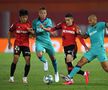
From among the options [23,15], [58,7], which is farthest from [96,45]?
[58,7]

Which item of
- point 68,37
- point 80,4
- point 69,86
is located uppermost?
point 80,4

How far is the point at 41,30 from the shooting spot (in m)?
16.6

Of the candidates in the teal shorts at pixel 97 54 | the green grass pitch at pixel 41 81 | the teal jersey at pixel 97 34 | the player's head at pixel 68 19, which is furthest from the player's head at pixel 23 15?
the teal shorts at pixel 97 54

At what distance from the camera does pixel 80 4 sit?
44.1 m

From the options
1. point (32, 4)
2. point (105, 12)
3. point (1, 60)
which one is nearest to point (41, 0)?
point (32, 4)

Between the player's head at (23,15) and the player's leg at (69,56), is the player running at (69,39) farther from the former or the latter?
the player's head at (23,15)

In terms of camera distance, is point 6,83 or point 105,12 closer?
point 6,83

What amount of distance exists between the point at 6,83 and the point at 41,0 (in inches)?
1123

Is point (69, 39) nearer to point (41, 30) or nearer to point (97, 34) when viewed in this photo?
point (41, 30)

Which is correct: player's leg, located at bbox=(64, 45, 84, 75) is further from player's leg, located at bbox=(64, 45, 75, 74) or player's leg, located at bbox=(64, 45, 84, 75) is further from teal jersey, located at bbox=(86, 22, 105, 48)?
teal jersey, located at bbox=(86, 22, 105, 48)

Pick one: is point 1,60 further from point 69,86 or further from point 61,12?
point 61,12

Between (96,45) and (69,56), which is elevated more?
(96,45)

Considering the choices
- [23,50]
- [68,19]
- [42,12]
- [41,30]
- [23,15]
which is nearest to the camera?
[23,15]

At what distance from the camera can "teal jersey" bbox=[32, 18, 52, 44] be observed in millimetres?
16531
